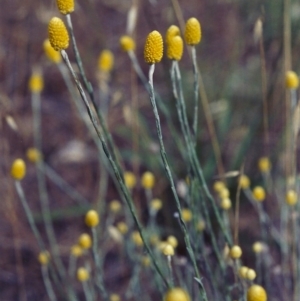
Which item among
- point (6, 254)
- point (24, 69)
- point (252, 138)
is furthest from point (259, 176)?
point (24, 69)

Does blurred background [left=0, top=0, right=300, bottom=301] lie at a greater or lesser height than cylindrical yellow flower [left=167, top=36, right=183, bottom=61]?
lesser

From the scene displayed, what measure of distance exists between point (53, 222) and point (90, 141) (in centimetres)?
29

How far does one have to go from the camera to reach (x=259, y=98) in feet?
5.01

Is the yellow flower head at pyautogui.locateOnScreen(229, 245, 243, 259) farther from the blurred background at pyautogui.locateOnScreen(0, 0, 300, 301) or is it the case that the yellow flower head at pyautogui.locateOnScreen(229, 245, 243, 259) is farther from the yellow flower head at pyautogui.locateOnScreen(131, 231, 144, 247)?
the blurred background at pyautogui.locateOnScreen(0, 0, 300, 301)

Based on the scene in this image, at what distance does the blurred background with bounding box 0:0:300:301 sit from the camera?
54.9 inches

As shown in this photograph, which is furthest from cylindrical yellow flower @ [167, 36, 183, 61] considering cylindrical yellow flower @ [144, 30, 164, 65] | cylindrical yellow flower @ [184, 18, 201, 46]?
cylindrical yellow flower @ [144, 30, 164, 65]

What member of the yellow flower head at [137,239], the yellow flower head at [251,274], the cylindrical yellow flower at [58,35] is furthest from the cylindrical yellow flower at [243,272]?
the cylindrical yellow flower at [58,35]

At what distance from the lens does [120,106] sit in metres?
1.79

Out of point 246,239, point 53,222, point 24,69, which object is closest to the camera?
point 246,239

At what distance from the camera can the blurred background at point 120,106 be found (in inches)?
54.9

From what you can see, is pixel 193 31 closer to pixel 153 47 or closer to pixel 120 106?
pixel 153 47

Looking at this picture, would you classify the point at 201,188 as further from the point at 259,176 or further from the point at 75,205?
the point at 75,205

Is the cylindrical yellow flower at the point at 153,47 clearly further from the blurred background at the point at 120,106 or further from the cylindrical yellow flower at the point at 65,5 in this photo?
the blurred background at the point at 120,106

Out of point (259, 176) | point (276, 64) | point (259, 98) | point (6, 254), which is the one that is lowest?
point (6, 254)
